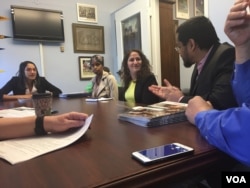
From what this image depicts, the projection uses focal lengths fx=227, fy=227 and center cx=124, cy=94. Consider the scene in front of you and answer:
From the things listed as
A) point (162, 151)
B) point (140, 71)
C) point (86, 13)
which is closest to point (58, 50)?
point (86, 13)

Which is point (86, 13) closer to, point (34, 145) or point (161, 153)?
point (34, 145)

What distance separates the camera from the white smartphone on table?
0.49 metres

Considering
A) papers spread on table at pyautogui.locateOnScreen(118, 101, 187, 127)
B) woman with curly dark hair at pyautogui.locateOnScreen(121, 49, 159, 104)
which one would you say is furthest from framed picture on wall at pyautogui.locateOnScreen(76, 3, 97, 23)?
papers spread on table at pyautogui.locateOnScreen(118, 101, 187, 127)

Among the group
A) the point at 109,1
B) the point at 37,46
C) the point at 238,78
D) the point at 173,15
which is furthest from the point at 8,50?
the point at 238,78

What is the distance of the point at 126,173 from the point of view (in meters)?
0.44

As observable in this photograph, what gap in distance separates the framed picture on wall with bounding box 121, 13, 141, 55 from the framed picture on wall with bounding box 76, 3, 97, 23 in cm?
50

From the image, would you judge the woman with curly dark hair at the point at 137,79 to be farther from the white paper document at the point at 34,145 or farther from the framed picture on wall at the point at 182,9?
the framed picture on wall at the point at 182,9

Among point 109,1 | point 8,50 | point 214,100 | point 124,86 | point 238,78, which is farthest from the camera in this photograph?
point 109,1

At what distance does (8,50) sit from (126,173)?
125 inches

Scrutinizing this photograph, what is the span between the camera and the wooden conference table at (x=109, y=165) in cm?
43

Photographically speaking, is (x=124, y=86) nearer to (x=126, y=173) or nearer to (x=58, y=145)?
(x=58, y=145)

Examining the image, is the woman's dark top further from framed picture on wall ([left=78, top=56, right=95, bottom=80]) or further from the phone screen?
the phone screen

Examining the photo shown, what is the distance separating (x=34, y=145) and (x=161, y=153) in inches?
13.8

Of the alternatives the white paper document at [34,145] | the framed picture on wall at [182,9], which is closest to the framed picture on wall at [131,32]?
the framed picture on wall at [182,9]
